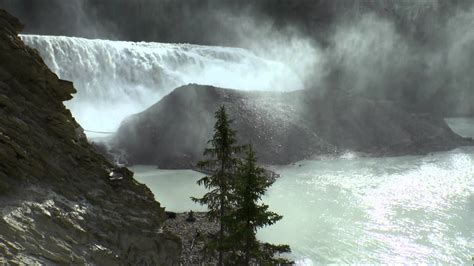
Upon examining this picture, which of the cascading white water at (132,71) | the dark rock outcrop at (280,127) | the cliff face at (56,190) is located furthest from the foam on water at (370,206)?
the cascading white water at (132,71)

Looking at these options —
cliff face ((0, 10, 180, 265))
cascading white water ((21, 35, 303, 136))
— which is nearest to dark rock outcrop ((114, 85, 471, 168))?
cascading white water ((21, 35, 303, 136))

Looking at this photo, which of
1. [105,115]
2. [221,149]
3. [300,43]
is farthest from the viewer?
[300,43]

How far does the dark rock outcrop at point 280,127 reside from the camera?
43.3 metres

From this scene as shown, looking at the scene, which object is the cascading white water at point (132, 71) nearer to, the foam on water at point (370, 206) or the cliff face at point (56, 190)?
the foam on water at point (370, 206)

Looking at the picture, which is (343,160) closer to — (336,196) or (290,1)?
(336,196)

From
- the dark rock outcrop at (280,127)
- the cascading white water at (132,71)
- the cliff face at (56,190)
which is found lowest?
the cliff face at (56,190)

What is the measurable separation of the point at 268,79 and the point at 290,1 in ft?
72.2

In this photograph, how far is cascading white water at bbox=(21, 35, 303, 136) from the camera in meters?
49.2

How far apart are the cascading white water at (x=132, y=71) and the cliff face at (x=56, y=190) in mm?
35939

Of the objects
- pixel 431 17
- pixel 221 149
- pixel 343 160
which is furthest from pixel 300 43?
pixel 221 149

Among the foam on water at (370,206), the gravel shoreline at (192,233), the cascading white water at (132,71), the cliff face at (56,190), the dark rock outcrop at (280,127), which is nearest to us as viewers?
the cliff face at (56,190)

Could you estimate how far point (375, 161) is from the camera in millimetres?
46531

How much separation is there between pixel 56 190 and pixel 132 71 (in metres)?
45.9

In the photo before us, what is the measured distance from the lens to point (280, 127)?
48.1 metres
